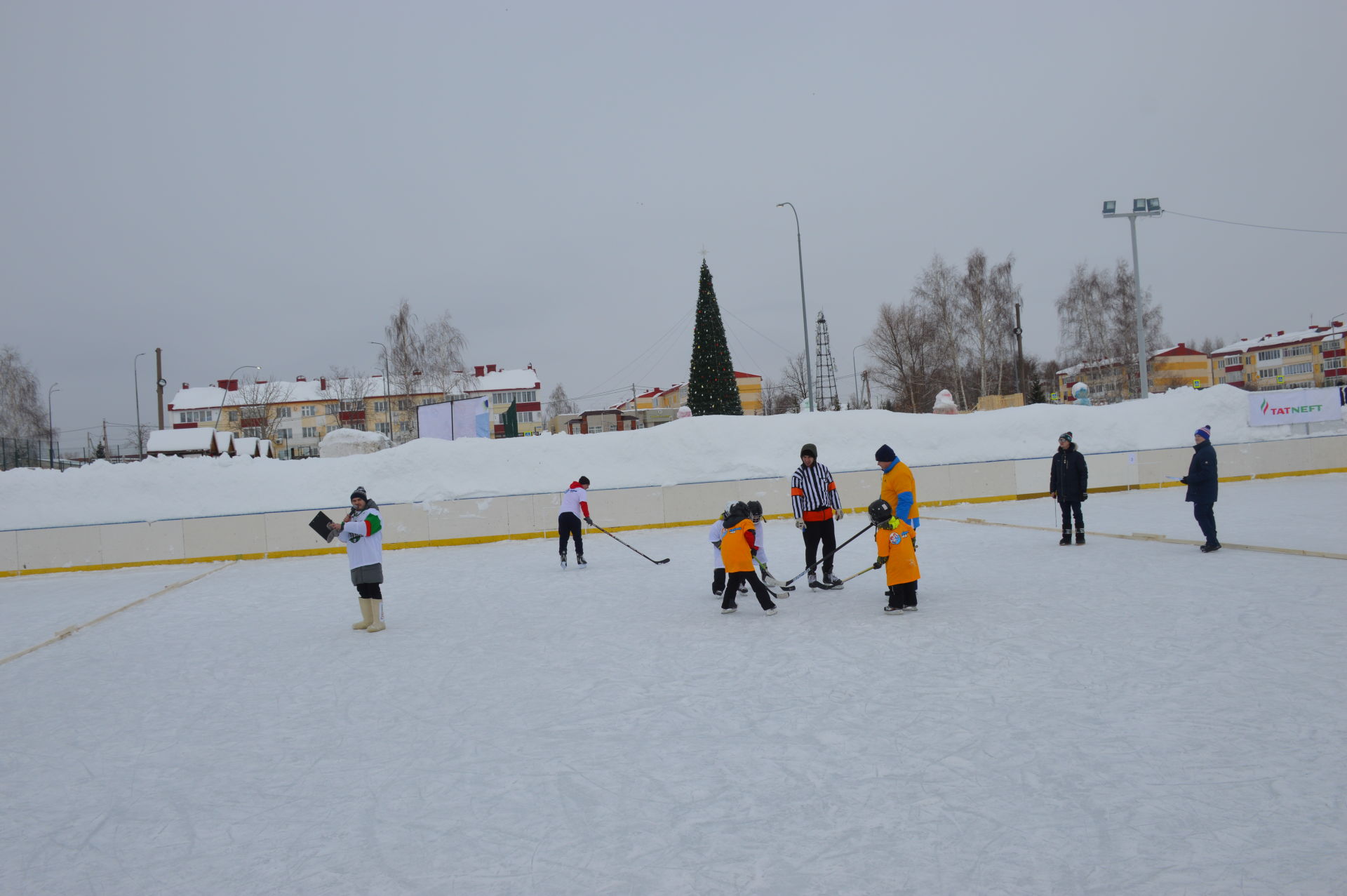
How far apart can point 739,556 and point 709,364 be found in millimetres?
16210

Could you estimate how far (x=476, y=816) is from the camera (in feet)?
11.4

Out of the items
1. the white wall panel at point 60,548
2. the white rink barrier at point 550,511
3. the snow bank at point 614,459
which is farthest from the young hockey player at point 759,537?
the white wall panel at point 60,548

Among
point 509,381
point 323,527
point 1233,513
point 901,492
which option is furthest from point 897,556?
point 509,381

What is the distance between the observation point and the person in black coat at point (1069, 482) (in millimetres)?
10422

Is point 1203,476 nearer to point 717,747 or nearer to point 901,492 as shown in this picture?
point 901,492

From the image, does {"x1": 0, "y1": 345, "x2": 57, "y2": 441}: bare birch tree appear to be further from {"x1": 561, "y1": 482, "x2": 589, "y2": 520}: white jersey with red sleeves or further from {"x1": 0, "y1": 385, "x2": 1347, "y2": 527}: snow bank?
{"x1": 561, "y1": 482, "x2": 589, "y2": 520}: white jersey with red sleeves

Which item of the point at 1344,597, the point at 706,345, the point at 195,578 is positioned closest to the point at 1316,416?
the point at 706,345

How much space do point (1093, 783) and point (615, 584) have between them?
22.6ft

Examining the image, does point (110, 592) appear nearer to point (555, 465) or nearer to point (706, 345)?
point (555, 465)

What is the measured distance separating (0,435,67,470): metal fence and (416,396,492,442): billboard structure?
38.4 ft

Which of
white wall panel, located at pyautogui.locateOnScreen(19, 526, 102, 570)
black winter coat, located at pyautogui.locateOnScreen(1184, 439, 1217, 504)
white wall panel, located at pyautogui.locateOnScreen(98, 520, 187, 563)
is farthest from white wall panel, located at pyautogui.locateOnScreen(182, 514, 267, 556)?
black winter coat, located at pyautogui.locateOnScreen(1184, 439, 1217, 504)

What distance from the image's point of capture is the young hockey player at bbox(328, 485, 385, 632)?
7.71 meters

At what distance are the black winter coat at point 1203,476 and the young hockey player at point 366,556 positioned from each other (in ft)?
28.3

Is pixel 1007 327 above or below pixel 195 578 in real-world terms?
above
